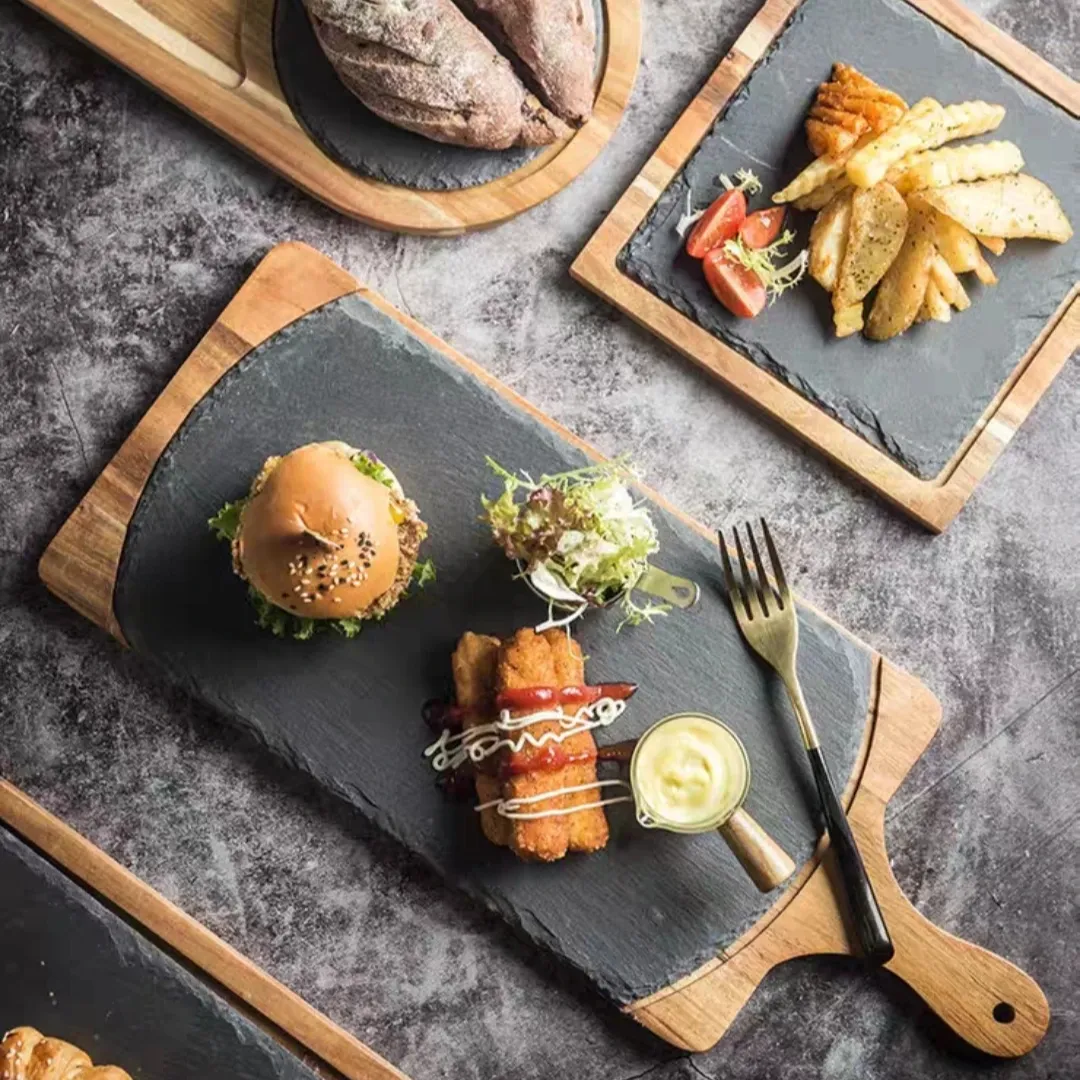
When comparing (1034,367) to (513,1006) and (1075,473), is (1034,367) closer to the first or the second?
(1075,473)

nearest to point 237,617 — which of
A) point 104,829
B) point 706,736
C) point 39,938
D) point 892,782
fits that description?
point 104,829

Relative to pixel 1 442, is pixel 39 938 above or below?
below

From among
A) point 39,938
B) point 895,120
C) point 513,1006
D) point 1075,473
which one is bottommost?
point 39,938

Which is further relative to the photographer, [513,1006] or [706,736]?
[513,1006]

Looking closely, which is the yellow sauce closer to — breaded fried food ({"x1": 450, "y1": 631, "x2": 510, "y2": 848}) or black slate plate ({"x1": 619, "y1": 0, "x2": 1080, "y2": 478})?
breaded fried food ({"x1": 450, "y1": 631, "x2": 510, "y2": 848})

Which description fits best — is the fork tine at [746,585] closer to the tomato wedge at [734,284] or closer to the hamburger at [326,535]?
the tomato wedge at [734,284]

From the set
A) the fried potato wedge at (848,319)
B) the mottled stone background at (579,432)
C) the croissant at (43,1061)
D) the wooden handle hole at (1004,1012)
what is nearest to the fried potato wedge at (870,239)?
the fried potato wedge at (848,319)

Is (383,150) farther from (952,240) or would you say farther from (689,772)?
(689,772)
